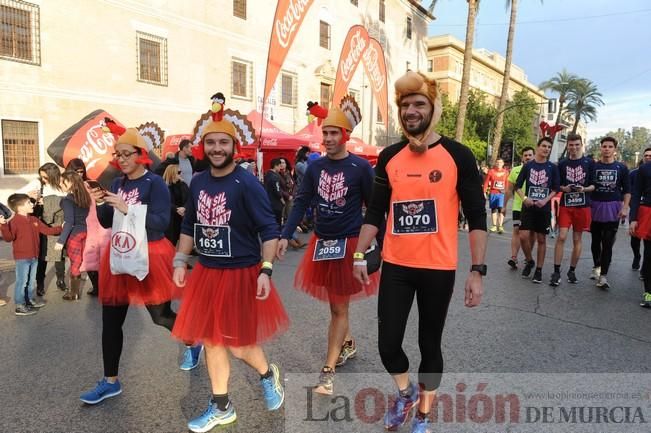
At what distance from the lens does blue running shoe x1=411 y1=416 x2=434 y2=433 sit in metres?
2.73

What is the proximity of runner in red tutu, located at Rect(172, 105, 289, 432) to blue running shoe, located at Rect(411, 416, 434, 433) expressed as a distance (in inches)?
37.8

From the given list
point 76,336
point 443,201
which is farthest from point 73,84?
point 443,201

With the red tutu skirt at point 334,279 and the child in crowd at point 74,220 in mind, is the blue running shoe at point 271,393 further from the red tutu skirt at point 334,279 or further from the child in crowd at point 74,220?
the child in crowd at point 74,220

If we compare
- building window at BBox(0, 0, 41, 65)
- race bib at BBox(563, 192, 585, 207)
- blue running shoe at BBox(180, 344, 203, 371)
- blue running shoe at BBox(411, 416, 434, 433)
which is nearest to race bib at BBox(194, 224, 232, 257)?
blue running shoe at BBox(180, 344, 203, 371)

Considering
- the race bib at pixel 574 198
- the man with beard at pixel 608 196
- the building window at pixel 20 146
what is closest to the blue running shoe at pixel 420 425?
the man with beard at pixel 608 196

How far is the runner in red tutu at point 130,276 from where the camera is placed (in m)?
3.24

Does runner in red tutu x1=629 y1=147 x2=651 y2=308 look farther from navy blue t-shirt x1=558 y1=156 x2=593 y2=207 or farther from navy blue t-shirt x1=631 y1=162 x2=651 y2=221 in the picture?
navy blue t-shirt x1=558 y1=156 x2=593 y2=207

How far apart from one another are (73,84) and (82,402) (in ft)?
47.5

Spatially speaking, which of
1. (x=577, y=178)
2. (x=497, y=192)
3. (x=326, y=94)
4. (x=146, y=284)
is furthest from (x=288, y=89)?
(x=146, y=284)

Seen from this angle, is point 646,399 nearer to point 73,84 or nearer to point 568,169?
point 568,169

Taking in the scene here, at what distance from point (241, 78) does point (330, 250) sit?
1905 cm

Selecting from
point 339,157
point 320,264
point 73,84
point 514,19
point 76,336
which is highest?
point 514,19

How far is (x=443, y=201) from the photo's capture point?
2602 mm

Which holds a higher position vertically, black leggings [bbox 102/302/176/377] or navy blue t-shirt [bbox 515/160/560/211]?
navy blue t-shirt [bbox 515/160/560/211]
